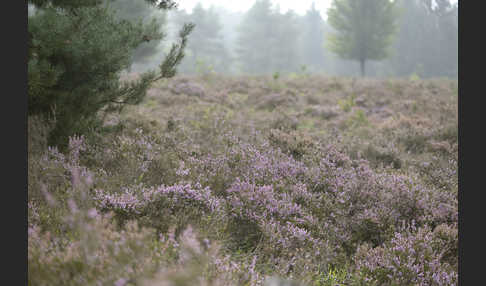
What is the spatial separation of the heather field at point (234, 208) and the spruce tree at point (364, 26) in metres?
20.8

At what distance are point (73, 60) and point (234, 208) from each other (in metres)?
2.70

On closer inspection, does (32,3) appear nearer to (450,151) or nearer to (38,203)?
(38,203)

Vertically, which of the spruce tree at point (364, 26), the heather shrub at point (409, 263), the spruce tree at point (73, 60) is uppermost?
the spruce tree at point (364, 26)

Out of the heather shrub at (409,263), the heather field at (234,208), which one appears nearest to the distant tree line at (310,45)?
the heather field at (234,208)

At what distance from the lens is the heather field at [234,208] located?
78.4 inches

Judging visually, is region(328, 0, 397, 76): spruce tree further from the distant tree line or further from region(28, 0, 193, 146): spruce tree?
region(28, 0, 193, 146): spruce tree

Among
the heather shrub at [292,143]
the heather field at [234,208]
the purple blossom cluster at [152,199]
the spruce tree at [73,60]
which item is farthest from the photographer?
the heather shrub at [292,143]

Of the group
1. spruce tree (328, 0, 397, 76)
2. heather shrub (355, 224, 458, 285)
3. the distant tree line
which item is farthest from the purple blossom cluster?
the distant tree line

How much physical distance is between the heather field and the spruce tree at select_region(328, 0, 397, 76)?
68.1 feet

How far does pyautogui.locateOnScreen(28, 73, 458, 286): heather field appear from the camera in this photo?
1.99 m

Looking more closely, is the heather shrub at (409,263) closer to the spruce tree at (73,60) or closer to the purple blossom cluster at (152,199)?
the purple blossom cluster at (152,199)

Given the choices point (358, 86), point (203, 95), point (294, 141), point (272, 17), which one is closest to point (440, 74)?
point (272, 17)

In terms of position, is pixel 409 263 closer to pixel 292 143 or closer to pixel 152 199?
pixel 152 199

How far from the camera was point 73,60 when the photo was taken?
389 cm
